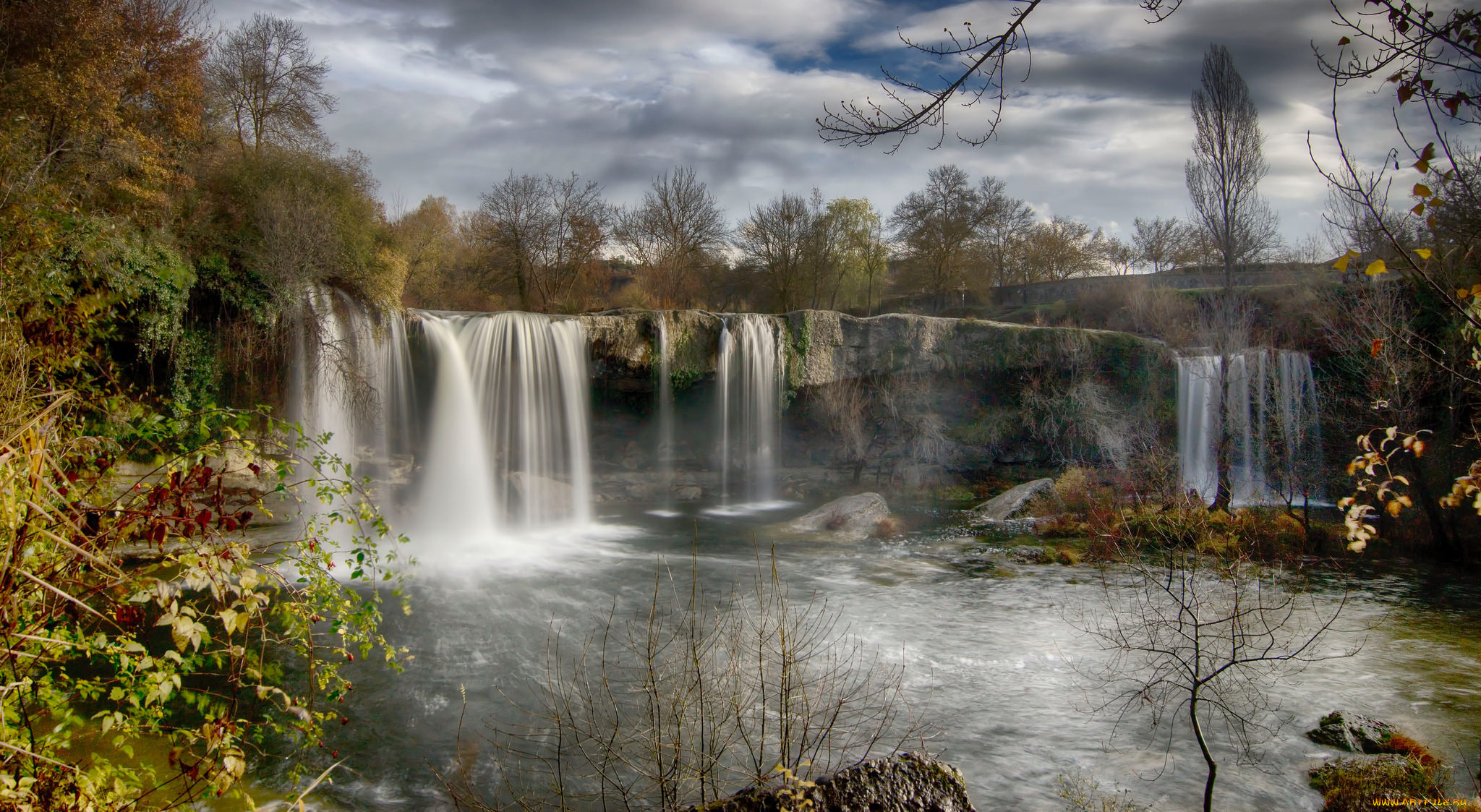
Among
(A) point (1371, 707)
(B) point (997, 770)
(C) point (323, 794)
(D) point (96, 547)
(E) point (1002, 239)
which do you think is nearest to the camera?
(D) point (96, 547)

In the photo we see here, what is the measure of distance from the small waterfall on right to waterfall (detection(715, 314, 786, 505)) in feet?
34.6

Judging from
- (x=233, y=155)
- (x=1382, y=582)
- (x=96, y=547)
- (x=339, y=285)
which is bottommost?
(x=1382, y=582)

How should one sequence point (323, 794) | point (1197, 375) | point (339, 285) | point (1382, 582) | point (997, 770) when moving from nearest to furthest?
point (323, 794)
point (997, 770)
point (1382, 582)
point (339, 285)
point (1197, 375)

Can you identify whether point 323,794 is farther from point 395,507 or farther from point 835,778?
point 395,507

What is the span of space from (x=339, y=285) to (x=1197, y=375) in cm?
2053

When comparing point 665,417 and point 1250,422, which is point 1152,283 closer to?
point 1250,422

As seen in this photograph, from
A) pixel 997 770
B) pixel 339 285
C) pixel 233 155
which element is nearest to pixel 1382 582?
pixel 997 770

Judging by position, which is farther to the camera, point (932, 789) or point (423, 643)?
point (423, 643)

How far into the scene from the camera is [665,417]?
70.1ft

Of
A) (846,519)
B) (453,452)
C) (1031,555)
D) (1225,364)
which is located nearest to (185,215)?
(453,452)

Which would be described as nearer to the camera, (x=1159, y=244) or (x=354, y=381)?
(x=354, y=381)

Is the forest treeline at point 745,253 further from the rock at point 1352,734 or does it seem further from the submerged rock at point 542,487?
the rock at point 1352,734

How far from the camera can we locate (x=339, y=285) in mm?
15281

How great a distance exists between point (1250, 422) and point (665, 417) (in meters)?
15.3
